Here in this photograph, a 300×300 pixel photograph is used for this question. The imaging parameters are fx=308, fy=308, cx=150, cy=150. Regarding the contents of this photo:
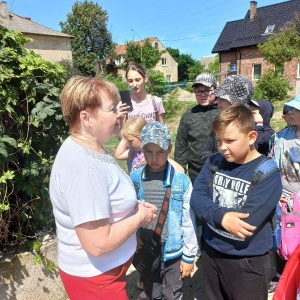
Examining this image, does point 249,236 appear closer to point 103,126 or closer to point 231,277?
point 231,277

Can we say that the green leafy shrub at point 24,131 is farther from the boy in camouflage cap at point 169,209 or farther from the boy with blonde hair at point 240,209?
the boy with blonde hair at point 240,209

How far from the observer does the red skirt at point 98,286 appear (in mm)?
1473

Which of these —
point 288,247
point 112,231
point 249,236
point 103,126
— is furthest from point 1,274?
point 288,247

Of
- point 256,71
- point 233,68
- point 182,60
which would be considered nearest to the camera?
point 256,71

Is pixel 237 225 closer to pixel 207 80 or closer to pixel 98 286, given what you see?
pixel 98 286

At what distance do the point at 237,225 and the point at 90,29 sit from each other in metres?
44.3

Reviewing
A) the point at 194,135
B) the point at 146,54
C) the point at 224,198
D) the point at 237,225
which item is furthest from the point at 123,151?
the point at 146,54

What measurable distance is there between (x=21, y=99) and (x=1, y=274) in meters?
1.34

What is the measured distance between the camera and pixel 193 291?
278 centimetres

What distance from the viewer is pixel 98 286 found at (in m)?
1.47

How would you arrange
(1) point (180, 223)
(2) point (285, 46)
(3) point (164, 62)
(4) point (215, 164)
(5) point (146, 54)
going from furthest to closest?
(3) point (164, 62) < (5) point (146, 54) < (2) point (285, 46) < (1) point (180, 223) < (4) point (215, 164)

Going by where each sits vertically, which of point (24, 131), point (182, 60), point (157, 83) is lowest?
point (24, 131)

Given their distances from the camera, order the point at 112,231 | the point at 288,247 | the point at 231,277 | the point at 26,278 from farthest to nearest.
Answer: the point at 26,278, the point at 288,247, the point at 231,277, the point at 112,231

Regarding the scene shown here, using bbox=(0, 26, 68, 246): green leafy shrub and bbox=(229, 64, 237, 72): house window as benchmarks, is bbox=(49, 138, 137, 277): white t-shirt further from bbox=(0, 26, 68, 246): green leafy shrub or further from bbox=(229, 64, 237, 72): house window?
bbox=(229, 64, 237, 72): house window
